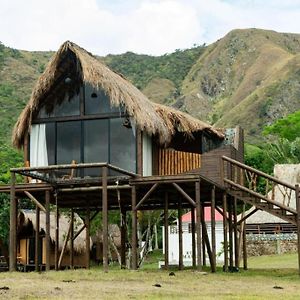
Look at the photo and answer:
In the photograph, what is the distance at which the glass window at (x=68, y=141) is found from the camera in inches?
711

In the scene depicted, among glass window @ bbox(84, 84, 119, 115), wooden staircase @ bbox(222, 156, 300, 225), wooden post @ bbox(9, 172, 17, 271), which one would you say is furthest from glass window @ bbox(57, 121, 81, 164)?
wooden staircase @ bbox(222, 156, 300, 225)

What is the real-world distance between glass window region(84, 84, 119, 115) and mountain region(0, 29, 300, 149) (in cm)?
3912

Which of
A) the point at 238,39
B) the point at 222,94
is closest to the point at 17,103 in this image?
the point at 222,94

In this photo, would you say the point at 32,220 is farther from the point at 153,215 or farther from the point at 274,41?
the point at 274,41

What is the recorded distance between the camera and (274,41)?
105 metres

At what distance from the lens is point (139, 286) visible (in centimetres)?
1230

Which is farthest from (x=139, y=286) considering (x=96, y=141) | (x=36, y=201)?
(x=96, y=141)

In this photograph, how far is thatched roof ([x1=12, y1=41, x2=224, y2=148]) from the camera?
57.0 feet

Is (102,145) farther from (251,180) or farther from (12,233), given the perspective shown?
(251,180)

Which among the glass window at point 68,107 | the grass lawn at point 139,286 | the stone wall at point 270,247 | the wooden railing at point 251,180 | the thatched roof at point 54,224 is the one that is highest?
the glass window at point 68,107

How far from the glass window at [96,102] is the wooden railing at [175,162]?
6.19 ft

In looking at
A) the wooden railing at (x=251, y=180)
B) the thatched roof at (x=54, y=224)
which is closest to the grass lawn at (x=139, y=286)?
the wooden railing at (x=251, y=180)

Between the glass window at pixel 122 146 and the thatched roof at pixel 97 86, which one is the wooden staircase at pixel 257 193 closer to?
the thatched roof at pixel 97 86

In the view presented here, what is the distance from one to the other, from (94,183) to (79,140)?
1.12 meters
